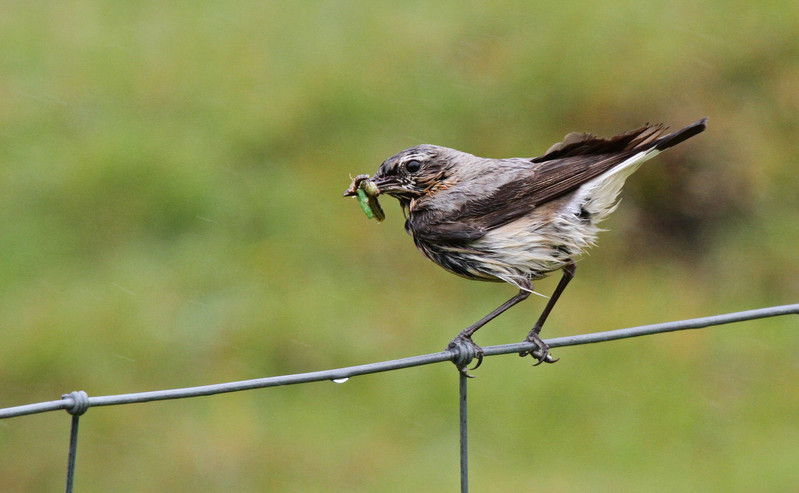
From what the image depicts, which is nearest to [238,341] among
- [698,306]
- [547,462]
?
[547,462]

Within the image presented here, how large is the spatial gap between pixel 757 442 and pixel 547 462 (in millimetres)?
1331

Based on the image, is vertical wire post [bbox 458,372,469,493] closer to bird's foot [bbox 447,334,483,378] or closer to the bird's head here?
bird's foot [bbox 447,334,483,378]

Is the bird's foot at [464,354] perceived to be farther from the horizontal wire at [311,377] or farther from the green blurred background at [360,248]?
the green blurred background at [360,248]

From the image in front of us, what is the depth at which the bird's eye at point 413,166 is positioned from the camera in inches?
191

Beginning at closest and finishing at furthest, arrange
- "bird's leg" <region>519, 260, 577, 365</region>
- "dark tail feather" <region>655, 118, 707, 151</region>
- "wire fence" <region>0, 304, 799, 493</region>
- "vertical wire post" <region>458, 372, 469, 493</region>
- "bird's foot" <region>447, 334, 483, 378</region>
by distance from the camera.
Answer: "wire fence" <region>0, 304, 799, 493</region>
"vertical wire post" <region>458, 372, 469, 493</region>
"bird's foot" <region>447, 334, 483, 378</region>
"dark tail feather" <region>655, 118, 707, 151</region>
"bird's leg" <region>519, 260, 577, 365</region>

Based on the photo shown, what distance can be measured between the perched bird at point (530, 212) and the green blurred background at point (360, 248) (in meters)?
2.09

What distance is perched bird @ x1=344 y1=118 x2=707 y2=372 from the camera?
4438mm

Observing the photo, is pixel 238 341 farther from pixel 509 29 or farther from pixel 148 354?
pixel 509 29

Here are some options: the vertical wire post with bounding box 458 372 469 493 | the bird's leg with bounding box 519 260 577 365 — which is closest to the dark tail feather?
the bird's leg with bounding box 519 260 577 365

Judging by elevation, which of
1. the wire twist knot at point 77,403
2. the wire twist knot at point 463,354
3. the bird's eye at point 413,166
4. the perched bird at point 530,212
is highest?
the bird's eye at point 413,166

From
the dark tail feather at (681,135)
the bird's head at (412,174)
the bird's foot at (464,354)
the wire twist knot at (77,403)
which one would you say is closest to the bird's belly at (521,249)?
the bird's head at (412,174)

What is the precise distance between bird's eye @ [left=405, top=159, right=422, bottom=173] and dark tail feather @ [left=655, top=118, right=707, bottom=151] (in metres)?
1.10

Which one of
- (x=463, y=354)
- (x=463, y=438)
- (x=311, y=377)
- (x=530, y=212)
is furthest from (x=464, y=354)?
(x=530, y=212)

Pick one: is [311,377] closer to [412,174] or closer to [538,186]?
[538,186]
